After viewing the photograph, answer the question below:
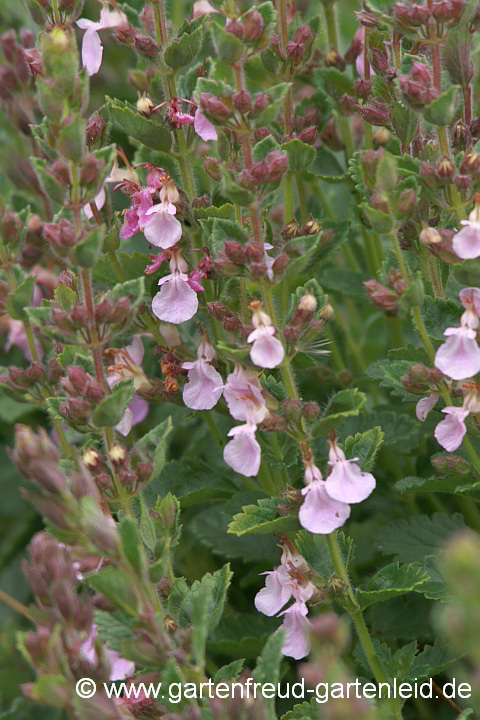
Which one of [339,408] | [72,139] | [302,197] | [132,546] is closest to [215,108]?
[72,139]

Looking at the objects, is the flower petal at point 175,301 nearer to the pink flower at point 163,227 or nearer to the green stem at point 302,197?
the pink flower at point 163,227

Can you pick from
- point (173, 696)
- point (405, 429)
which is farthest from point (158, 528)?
point (405, 429)

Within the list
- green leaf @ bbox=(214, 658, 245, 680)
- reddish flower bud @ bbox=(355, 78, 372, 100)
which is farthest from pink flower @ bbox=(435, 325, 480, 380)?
reddish flower bud @ bbox=(355, 78, 372, 100)

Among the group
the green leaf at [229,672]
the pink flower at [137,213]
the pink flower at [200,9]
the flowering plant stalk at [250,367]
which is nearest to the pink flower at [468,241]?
the flowering plant stalk at [250,367]

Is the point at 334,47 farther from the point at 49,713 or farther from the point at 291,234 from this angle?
the point at 49,713

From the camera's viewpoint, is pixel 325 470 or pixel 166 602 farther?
pixel 325 470

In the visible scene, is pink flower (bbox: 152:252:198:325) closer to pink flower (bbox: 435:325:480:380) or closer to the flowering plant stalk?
the flowering plant stalk

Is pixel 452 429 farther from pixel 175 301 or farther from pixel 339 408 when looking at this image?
pixel 175 301
